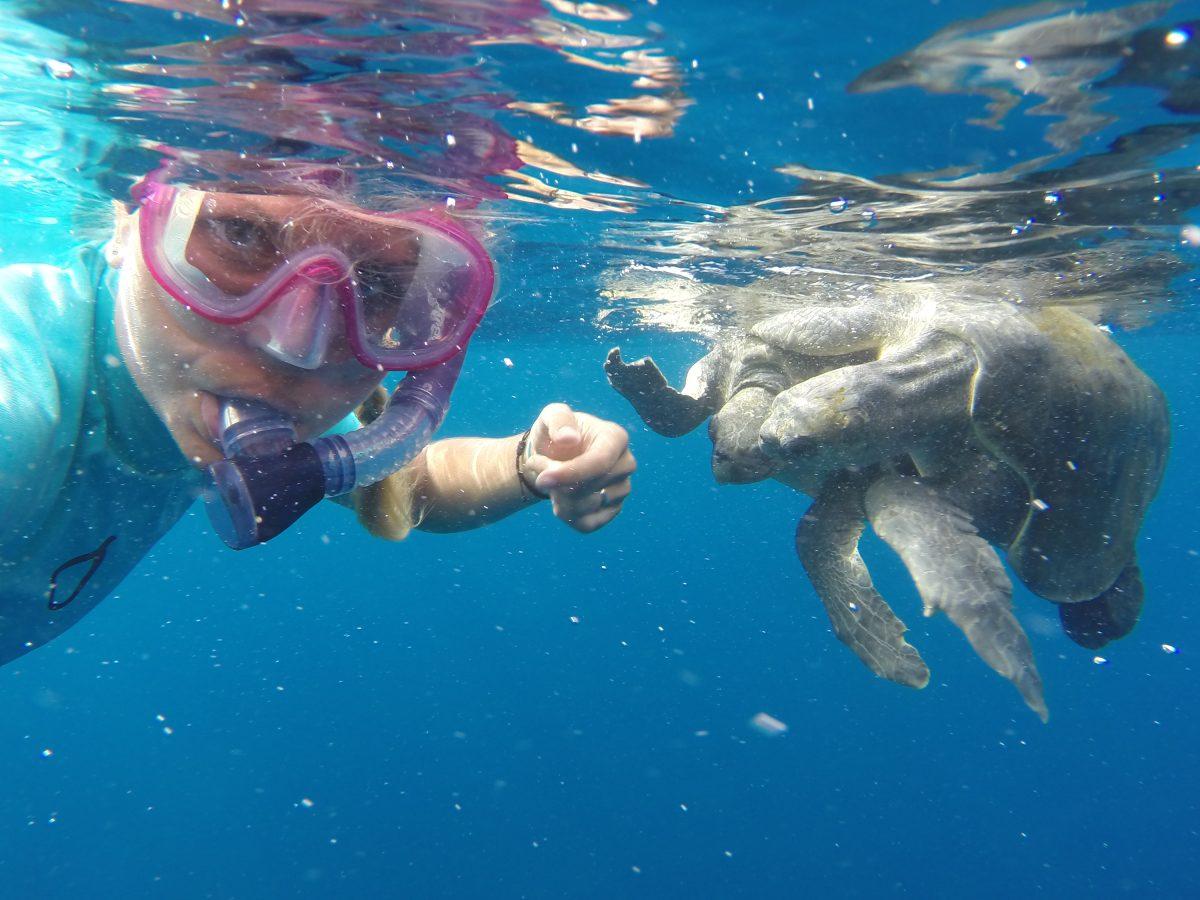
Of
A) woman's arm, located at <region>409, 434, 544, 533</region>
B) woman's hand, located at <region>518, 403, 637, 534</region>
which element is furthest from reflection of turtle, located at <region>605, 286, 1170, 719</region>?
woman's hand, located at <region>518, 403, 637, 534</region>

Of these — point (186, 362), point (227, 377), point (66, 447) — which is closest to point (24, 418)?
point (66, 447)

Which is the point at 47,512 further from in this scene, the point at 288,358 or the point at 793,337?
the point at 793,337

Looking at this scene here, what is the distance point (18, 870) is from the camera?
28.5m

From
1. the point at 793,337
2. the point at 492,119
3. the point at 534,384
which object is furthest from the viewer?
the point at 534,384

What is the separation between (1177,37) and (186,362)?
17.5 feet

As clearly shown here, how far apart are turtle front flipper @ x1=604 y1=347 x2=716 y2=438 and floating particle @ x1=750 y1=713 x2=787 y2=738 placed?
35.6 m

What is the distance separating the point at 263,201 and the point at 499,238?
678 centimetres

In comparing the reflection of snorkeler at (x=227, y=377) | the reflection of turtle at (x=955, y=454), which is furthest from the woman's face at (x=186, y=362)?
the reflection of turtle at (x=955, y=454)

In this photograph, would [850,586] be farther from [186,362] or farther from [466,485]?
[186,362]

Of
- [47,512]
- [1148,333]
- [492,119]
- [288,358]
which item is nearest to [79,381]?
[47,512]

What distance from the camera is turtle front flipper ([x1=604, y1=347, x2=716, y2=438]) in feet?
16.4

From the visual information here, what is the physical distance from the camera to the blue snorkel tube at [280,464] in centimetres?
208

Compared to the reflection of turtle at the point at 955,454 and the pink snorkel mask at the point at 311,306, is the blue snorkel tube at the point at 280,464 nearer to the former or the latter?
the pink snorkel mask at the point at 311,306

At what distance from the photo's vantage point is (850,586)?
4434 mm
